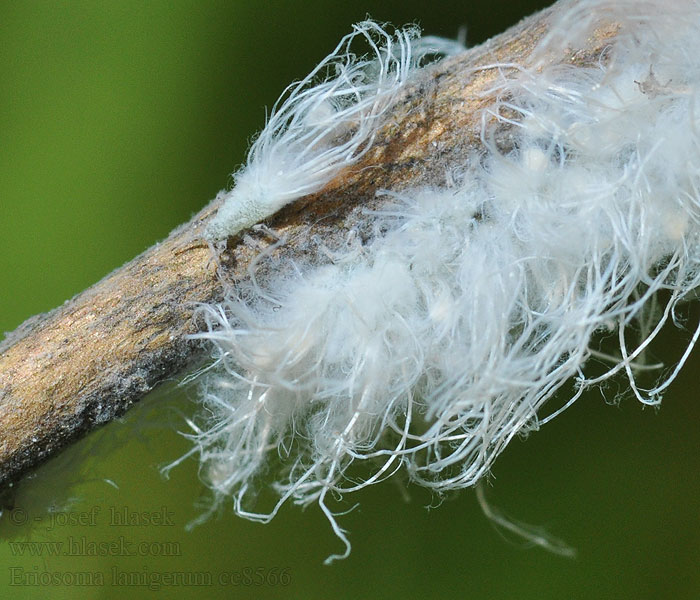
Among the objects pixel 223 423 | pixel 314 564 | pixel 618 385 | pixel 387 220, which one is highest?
pixel 387 220

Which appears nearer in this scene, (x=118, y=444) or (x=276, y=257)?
(x=276, y=257)

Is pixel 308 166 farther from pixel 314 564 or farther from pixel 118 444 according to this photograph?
pixel 314 564

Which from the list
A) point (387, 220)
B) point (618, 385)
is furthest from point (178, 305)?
point (618, 385)

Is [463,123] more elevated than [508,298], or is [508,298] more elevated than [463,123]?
[463,123]
